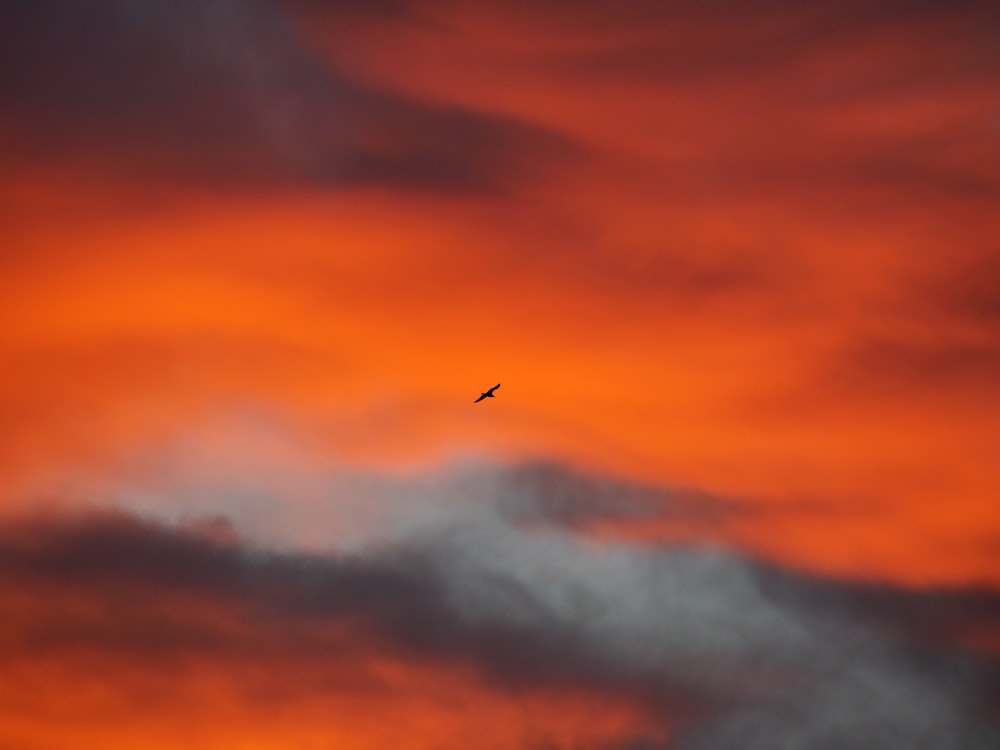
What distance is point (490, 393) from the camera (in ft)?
418

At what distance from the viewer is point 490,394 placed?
128125mm

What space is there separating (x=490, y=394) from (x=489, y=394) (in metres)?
0.65

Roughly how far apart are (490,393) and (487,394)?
3.52ft

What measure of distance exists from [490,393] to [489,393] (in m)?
0.60

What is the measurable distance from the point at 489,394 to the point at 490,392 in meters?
1.06

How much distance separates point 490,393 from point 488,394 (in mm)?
581

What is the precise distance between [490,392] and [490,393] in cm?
78

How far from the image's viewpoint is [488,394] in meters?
127

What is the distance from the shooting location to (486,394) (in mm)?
126125

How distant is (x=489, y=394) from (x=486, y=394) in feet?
4.90

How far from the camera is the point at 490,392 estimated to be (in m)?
127

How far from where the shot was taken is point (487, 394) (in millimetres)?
126438

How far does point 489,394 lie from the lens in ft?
418
